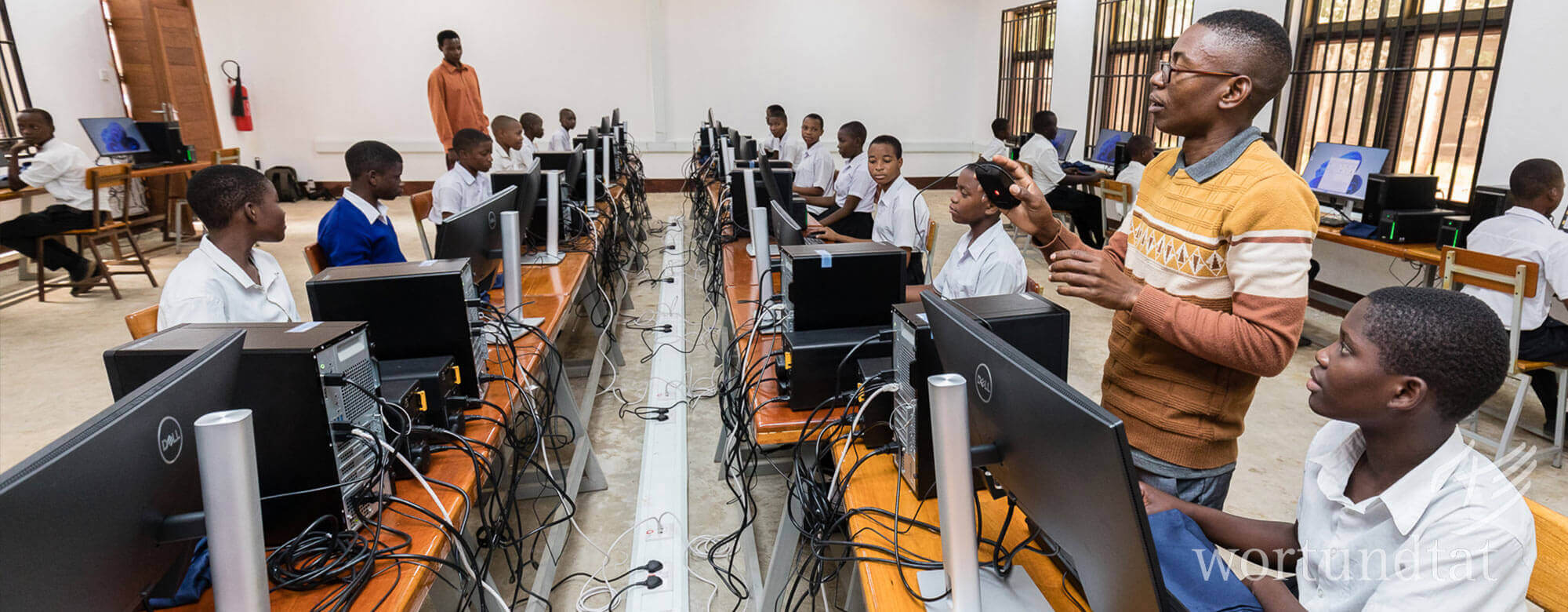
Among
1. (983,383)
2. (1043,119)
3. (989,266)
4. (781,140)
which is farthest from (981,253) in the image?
(1043,119)

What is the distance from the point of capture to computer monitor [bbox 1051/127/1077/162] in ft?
23.4

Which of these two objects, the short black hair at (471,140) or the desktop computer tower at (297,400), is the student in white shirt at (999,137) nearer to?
the short black hair at (471,140)

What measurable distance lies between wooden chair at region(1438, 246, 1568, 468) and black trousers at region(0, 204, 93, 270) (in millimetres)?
7392

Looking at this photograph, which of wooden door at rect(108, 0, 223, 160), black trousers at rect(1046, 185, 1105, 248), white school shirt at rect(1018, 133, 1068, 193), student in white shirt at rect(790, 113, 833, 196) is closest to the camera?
student in white shirt at rect(790, 113, 833, 196)

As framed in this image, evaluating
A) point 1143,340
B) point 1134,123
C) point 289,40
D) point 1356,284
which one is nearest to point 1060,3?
point 1134,123

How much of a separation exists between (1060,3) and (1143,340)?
292 inches

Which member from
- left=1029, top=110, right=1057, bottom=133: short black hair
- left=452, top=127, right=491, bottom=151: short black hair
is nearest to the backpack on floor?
left=452, top=127, right=491, bottom=151: short black hair

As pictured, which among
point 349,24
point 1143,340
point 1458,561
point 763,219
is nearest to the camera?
point 1458,561

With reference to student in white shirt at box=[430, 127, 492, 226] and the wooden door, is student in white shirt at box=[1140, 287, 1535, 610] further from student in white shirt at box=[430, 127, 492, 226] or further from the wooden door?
the wooden door

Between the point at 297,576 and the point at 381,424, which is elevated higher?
the point at 381,424

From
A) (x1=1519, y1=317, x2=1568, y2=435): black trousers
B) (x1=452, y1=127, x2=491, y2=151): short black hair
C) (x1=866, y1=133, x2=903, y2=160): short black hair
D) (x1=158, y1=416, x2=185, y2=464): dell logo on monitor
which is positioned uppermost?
(x1=452, y1=127, x2=491, y2=151): short black hair

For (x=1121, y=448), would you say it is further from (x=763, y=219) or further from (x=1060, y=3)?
(x=1060, y=3)

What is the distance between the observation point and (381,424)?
4.39 feet

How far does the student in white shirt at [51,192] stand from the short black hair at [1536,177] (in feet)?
25.3
